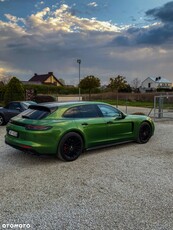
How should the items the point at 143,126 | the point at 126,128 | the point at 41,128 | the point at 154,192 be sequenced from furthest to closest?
the point at 143,126
the point at 126,128
the point at 41,128
the point at 154,192

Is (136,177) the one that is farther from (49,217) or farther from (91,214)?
(49,217)

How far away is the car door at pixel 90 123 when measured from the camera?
6102mm

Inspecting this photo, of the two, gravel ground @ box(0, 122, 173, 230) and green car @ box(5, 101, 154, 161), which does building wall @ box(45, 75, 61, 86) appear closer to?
green car @ box(5, 101, 154, 161)

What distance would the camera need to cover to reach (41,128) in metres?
5.48

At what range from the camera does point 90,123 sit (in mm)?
6246

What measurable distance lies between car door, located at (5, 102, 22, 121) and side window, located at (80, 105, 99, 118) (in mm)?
6106

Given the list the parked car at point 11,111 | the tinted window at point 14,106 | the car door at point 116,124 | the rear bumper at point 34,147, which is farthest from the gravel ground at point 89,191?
the tinted window at point 14,106

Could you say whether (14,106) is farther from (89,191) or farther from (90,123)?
(89,191)

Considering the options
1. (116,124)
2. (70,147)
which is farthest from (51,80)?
(70,147)

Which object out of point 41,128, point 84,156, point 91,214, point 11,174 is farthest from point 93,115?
point 91,214

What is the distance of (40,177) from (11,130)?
1712 mm

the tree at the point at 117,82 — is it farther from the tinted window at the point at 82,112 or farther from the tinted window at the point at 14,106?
the tinted window at the point at 82,112

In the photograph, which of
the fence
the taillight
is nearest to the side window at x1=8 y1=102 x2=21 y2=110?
the taillight

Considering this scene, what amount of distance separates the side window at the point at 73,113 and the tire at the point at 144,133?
244 centimetres
